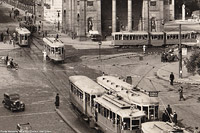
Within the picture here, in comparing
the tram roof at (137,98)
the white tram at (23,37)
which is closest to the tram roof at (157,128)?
the tram roof at (137,98)

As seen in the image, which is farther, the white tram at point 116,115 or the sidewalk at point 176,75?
the sidewalk at point 176,75

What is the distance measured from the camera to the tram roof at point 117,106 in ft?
104

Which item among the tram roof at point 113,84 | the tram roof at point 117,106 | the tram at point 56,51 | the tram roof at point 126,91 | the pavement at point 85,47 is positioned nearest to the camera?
the tram roof at point 117,106

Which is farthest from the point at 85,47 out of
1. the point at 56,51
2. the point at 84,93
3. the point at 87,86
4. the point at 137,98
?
the point at 137,98

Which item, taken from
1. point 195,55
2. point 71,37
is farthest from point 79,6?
point 195,55

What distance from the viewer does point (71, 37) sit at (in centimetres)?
9825

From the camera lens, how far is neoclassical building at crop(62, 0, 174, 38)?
94.4m

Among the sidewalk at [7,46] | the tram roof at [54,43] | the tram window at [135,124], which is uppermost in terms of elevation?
the tram roof at [54,43]

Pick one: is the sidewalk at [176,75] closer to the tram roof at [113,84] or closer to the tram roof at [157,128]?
the tram roof at [113,84]

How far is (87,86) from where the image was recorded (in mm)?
38938

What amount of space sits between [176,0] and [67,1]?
152ft

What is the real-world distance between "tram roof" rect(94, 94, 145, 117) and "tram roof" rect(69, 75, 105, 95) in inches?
63.3

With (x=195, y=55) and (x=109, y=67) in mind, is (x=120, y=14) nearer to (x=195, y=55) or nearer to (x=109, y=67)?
(x=109, y=67)

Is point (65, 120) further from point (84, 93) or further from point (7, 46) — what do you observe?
point (7, 46)
